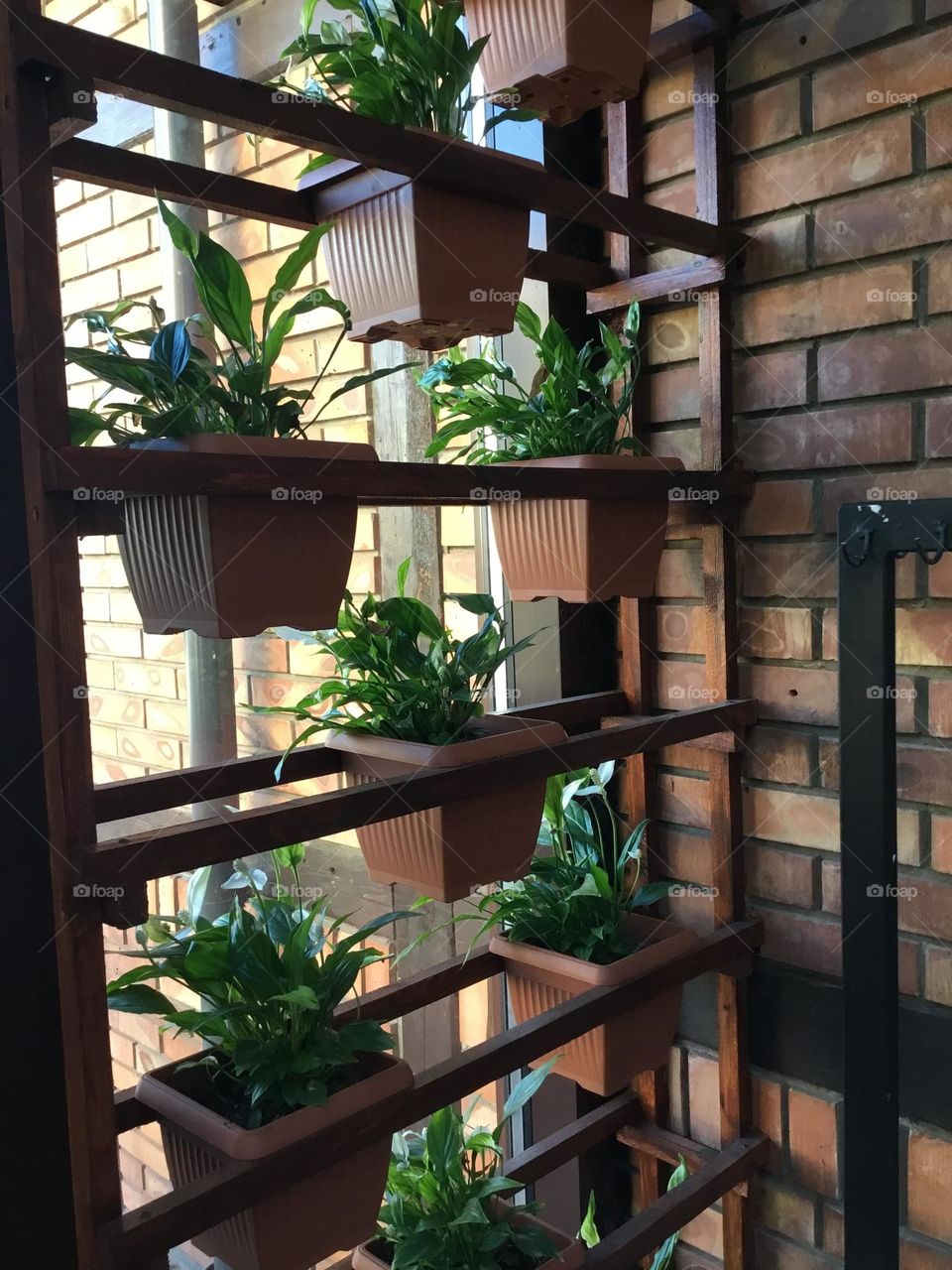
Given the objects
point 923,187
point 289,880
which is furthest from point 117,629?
point 923,187

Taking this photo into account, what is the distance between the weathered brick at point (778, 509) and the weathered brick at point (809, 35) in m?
0.53

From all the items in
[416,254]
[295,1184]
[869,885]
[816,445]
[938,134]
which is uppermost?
[938,134]

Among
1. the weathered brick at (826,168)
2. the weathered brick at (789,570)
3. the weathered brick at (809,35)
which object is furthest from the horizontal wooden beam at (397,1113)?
the weathered brick at (809,35)

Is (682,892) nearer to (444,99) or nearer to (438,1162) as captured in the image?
(438,1162)

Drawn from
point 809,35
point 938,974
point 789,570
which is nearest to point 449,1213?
point 938,974

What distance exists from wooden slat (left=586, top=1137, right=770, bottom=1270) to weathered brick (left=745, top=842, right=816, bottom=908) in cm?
34

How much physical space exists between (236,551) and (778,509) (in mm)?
815

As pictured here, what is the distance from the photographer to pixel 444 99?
1.15m

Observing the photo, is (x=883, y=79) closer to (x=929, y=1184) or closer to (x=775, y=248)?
(x=775, y=248)

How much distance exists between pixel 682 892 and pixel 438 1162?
0.55 metres

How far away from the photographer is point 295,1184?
3.27ft

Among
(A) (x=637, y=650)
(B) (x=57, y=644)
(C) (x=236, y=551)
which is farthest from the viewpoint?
(A) (x=637, y=650)

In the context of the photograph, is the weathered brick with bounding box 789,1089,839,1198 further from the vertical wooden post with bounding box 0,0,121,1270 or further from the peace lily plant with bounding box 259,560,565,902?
the vertical wooden post with bounding box 0,0,121,1270

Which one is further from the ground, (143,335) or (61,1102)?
(143,335)
